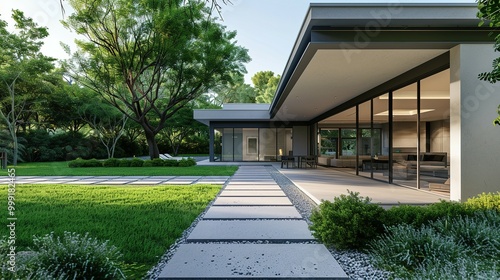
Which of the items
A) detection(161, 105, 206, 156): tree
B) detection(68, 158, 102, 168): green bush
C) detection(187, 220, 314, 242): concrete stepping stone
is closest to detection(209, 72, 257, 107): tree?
detection(161, 105, 206, 156): tree

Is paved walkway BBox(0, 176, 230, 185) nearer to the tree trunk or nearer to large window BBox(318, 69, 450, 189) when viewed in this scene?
large window BBox(318, 69, 450, 189)

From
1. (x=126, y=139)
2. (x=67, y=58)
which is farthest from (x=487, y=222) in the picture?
(x=126, y=139)

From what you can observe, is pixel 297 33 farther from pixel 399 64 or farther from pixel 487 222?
pixel 487 222

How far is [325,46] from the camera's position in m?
5.08

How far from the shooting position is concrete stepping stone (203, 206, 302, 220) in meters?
4.57

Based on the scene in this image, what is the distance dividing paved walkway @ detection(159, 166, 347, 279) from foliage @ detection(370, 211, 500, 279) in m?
0.56

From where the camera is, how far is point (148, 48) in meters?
15.5

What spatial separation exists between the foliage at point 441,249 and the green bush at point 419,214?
3.7 inches

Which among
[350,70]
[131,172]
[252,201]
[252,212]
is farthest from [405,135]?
[131,172]

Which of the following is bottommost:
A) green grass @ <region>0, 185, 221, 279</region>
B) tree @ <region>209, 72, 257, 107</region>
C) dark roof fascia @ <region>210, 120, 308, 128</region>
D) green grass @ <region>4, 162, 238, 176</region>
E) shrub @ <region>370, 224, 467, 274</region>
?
green grass @ <region>4, 162, 238, 176</region>

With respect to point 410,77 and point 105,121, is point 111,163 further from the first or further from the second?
point 410,77

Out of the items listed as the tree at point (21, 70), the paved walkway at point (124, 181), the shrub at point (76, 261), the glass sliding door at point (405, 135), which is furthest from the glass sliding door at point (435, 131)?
the tree at point (21, 70)

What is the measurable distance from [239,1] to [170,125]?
29458 millimetres

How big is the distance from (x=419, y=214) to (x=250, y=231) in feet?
6.84
